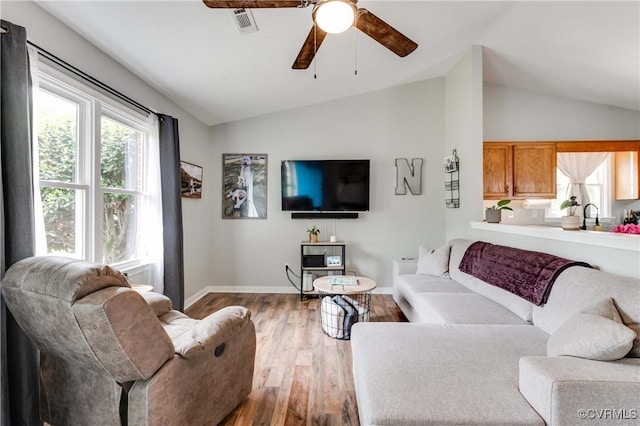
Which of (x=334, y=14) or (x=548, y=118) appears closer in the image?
→ (x=334, y=14)

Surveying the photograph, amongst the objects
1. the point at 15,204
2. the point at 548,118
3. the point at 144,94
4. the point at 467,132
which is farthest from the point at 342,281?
the point at 548,118

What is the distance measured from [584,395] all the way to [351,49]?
3042mm

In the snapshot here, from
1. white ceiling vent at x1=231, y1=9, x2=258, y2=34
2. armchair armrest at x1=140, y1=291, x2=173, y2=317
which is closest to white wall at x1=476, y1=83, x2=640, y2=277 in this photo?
white ceiling vent at x1=231, y1=9, x2=258, y2=34

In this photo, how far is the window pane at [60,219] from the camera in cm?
196

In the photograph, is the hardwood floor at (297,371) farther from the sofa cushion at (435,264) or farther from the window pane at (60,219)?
the window pane at (60,219)

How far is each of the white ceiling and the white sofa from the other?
7.74ft

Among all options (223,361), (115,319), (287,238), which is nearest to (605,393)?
(223,361)

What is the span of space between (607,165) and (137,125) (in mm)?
6628

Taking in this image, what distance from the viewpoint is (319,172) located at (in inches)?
160

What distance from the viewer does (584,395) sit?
1.04 metres

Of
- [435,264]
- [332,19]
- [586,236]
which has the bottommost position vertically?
[435,264]

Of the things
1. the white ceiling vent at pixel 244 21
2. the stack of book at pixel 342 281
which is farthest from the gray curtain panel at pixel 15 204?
the stack of book at pixel 342 281

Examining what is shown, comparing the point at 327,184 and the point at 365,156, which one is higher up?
the point at 365,156

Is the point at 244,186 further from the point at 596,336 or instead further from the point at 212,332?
the point at 596,336
